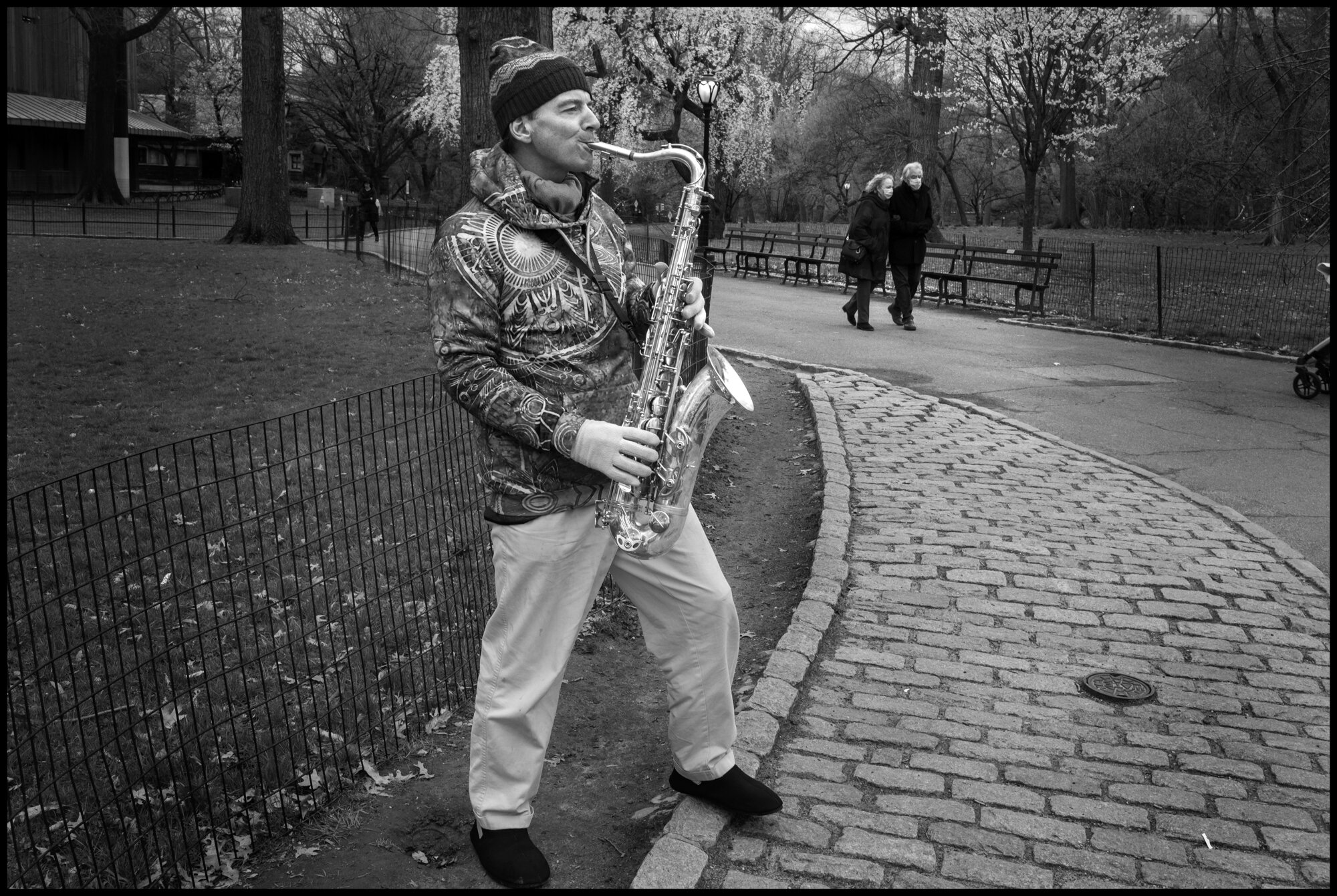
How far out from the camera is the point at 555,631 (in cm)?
333

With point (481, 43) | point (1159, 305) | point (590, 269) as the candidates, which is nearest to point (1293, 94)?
point (1159, 305)

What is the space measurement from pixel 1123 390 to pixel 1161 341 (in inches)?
156

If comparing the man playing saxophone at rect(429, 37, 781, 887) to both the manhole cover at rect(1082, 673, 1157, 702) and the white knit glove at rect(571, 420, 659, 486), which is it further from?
the manhole cover at rect(1082, 673, 1157, 702)

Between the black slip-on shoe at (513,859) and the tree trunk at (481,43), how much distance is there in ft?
20.8

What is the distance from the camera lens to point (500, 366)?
3195 mm

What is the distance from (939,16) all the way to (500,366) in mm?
29236

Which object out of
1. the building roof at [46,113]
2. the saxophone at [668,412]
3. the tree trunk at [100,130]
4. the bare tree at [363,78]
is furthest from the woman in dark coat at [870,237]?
the building roof at [46,113]

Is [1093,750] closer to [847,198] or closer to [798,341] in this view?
[798,341]

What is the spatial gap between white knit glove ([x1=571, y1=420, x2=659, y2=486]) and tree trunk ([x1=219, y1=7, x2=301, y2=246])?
2419cm

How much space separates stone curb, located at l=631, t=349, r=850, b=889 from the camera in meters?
3.50

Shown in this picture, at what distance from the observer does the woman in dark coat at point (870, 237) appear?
50.5 feet

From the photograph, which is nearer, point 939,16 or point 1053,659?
point 1053,659

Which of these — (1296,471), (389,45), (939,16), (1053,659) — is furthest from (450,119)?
(1053,659)

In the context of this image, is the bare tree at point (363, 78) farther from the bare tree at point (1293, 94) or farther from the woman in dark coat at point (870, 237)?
the woman in dark coat at point (870, 237)
